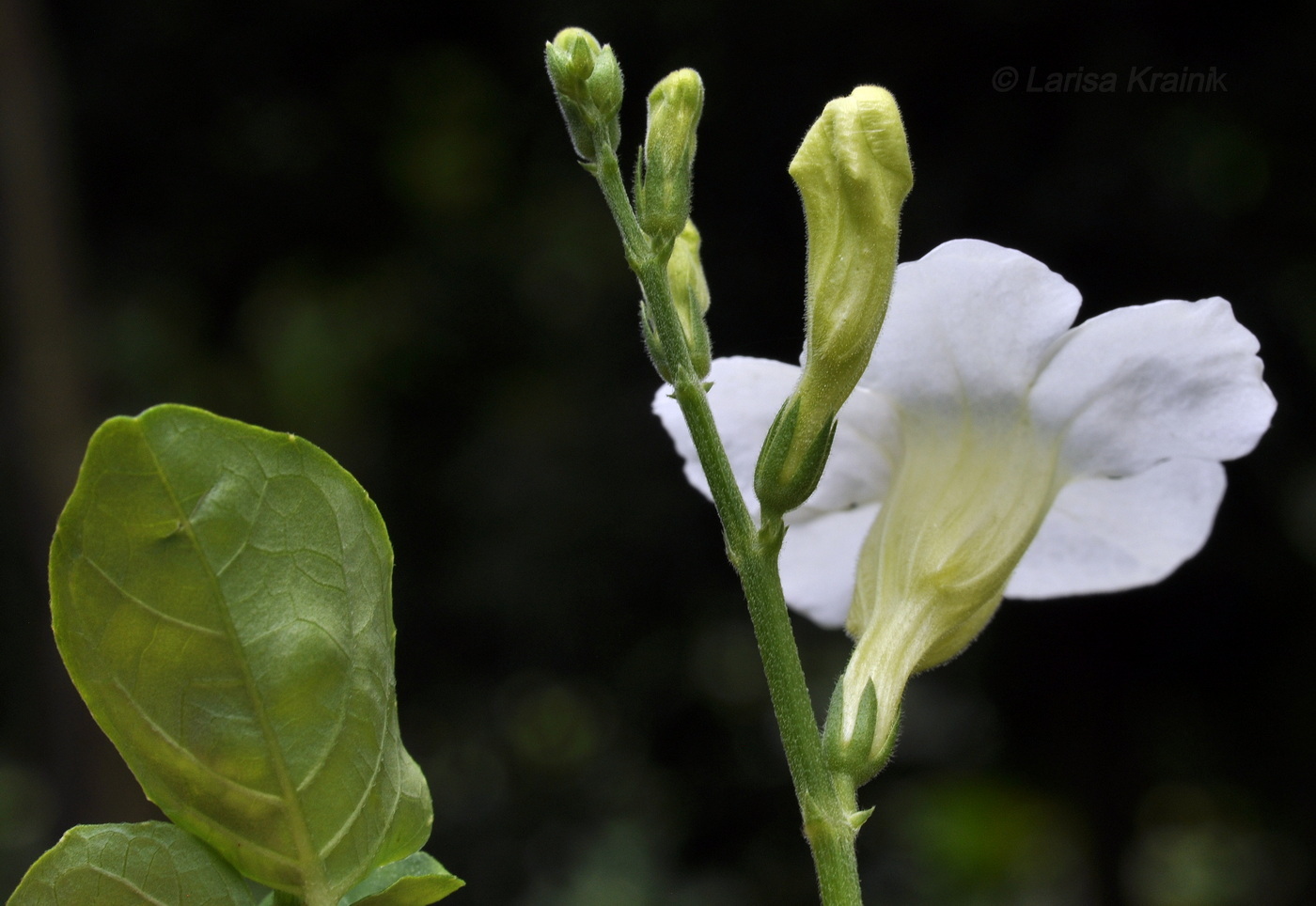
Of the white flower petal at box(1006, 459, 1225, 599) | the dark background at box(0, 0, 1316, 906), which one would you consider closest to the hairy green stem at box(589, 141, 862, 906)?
the white flower petal at box(1006, 459, 1225, 599)

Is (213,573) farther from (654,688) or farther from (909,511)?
(654,688)

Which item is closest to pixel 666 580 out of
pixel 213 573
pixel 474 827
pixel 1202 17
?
pixel 474 827

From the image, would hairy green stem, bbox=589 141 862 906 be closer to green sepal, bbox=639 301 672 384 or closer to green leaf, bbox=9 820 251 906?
green sepal, bbox=639 301 672 384

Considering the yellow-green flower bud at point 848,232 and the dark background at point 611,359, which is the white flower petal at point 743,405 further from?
the dark background at point 611,359

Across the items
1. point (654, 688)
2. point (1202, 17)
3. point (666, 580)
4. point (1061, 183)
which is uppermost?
point (1202, 17)

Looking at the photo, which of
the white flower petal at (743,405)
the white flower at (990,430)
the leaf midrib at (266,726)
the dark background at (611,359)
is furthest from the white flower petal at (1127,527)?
the dark background at (611,359)

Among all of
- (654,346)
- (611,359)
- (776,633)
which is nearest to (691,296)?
(654,346)
